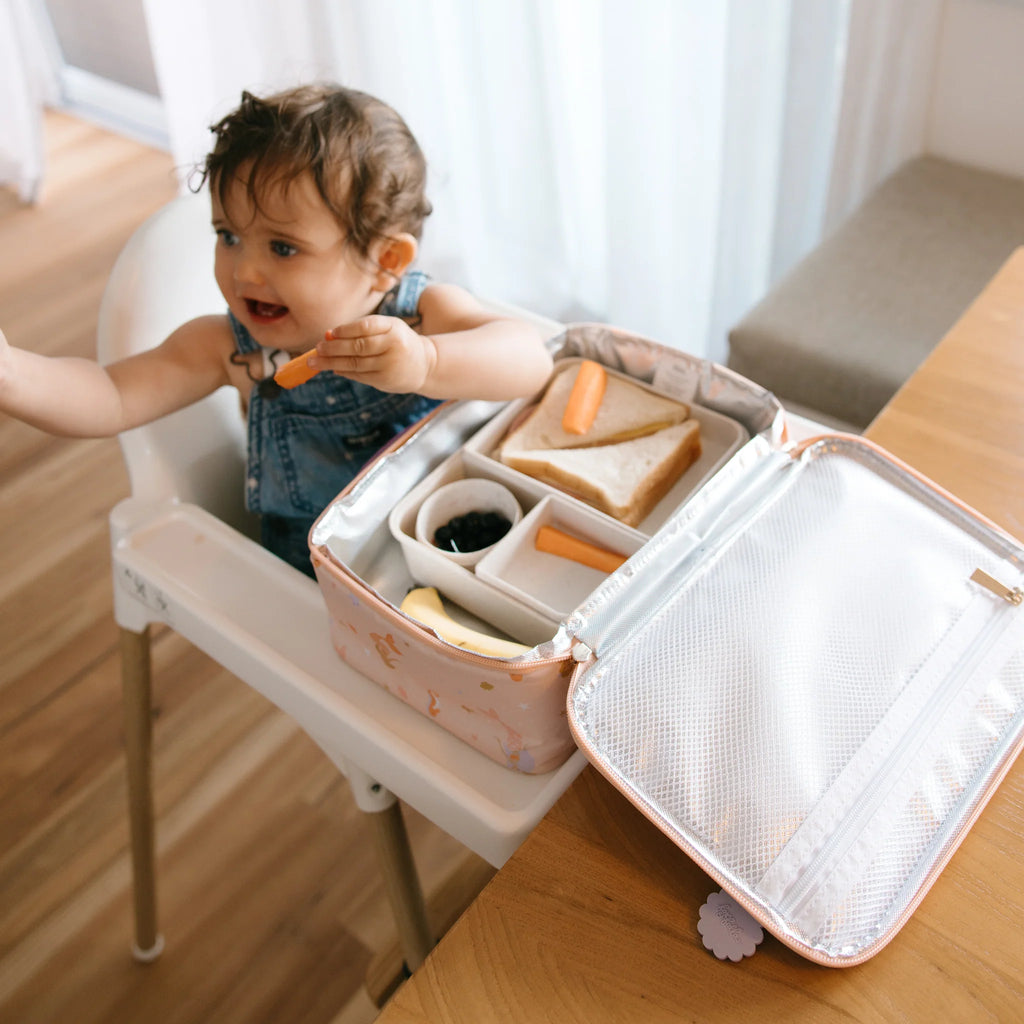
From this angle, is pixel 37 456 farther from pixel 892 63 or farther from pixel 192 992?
pixel 892 63

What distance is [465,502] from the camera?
2.62 feet

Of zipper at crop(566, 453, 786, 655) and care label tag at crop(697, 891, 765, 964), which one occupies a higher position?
zipper at crop(566, 453, 786, 655)

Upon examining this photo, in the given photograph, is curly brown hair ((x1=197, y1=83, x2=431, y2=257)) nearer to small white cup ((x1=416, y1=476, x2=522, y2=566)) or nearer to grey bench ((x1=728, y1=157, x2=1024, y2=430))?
small white cup ((x1=416, y1=476, x2=522, y2=566))

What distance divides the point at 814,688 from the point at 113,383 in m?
0.65

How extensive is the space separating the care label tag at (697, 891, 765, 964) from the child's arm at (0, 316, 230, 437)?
64 cm

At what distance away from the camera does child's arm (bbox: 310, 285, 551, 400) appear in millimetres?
705

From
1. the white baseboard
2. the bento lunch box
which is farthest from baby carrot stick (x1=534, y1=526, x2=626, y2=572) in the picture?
the white baseboard

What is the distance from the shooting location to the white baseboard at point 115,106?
2906 millimetres

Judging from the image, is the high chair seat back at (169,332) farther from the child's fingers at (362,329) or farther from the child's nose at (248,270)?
the child's fingers at (362,329)

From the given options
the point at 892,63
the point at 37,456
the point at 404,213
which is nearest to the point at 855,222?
the point at 892,63

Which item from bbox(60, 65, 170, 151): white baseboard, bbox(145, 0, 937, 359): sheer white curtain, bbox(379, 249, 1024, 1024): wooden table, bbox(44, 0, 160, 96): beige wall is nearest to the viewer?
bbox(379, 249, 1024, 1024): wooden table

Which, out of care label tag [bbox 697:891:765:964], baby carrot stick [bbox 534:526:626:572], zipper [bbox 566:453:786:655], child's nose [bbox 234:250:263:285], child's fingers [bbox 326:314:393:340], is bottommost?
care label tag [bbox 697:891:765:964]

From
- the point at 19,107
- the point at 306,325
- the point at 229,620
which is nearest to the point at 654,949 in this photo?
the point at 229,620

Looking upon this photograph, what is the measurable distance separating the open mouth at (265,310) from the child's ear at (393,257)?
9cm
